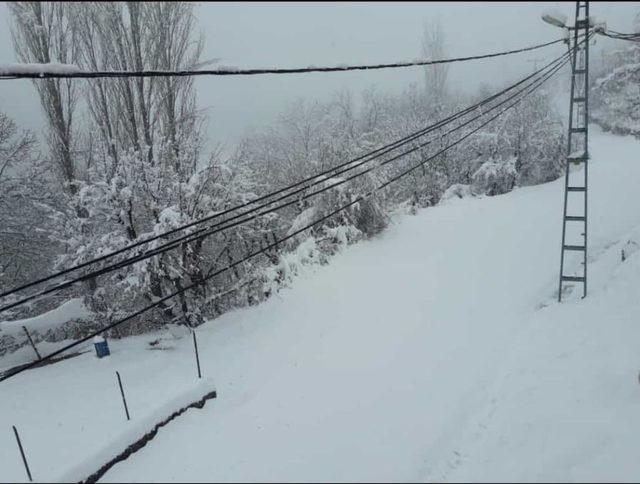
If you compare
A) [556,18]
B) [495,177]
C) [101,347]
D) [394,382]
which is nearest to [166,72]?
[394,382]

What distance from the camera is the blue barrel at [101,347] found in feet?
38.3

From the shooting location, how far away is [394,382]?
7.71m

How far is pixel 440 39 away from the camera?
44312mm

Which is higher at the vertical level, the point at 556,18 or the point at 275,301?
the point at 556,18

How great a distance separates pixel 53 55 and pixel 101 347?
27.9 ft

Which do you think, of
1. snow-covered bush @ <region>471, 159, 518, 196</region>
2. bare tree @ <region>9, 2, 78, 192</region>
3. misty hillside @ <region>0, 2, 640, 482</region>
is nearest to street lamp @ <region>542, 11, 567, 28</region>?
misty hillside @ <region>0, 2, 640, 482</region>

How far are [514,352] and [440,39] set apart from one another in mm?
44229

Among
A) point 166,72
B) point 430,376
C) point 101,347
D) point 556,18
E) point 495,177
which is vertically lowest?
point 101,347

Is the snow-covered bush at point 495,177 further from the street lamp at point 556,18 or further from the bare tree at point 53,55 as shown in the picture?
the bare tree at point 53,55

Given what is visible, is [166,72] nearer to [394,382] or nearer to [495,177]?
[394,382]

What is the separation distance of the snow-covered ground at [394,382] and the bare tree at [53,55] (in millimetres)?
6457

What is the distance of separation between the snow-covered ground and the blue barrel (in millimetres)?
397

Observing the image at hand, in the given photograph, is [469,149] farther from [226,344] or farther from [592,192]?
[226,344]

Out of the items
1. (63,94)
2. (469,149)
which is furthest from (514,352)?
(469,149)
